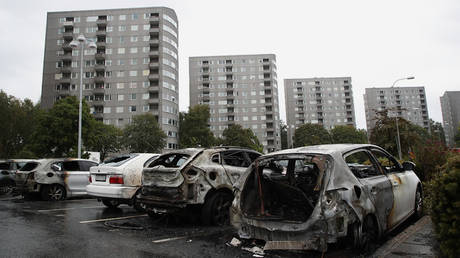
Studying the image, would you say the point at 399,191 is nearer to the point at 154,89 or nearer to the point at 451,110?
the point at 154,89

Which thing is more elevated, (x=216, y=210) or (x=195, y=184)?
(x=195, y=184)

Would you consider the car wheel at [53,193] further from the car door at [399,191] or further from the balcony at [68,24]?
the balcony at [68,24]

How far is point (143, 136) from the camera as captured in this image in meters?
46.7

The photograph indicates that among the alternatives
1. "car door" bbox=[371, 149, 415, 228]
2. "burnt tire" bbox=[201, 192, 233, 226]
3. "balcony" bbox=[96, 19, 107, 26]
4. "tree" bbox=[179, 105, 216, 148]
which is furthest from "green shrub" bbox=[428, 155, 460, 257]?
"balcony" bbox=[96, 19, 107, 26]

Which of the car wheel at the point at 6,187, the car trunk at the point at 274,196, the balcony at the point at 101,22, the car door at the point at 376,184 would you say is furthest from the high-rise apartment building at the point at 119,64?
the car door at the point at 376,184

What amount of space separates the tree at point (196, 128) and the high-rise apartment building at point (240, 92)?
18.0m

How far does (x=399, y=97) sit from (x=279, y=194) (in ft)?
470

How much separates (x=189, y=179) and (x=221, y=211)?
1.09 meters

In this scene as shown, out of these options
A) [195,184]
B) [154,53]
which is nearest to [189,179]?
[195,184]

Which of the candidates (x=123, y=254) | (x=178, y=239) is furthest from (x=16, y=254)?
(x=178, y=239)

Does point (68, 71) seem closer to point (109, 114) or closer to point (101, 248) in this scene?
point (109, 114)

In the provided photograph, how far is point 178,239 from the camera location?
4.84 metres

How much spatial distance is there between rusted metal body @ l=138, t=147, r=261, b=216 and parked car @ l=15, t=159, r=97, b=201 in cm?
596

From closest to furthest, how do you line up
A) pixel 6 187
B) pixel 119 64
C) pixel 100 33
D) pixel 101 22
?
pixel 6 187 < pixel 119 64 < pixel 100 33 < pixel 101 22
